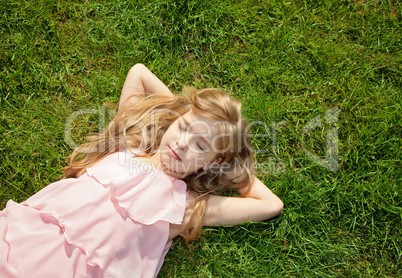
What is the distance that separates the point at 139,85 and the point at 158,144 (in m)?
0.52

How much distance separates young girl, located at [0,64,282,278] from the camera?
223cm

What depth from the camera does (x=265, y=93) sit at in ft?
10.2

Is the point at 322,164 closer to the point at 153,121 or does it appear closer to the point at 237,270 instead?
the point at 237,270

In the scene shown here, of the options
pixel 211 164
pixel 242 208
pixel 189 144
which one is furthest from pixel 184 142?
Result: pixel 242 208

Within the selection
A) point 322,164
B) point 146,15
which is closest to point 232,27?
point 146,15

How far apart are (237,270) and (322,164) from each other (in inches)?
43.3

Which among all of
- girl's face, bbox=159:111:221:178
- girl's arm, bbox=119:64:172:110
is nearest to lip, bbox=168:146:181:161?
girl's face, bbox=159:111:221:178

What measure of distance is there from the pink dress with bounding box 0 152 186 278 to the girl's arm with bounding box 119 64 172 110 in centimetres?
57

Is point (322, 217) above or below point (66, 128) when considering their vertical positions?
below

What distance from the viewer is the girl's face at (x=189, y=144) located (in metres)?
2.32

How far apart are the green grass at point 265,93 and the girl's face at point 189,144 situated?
67 centimetres

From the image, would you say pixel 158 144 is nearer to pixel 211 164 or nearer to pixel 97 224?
pixel 211 164

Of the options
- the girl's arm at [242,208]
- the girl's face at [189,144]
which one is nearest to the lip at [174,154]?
the girl's face at [189,144]

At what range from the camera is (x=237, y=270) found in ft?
8.90
